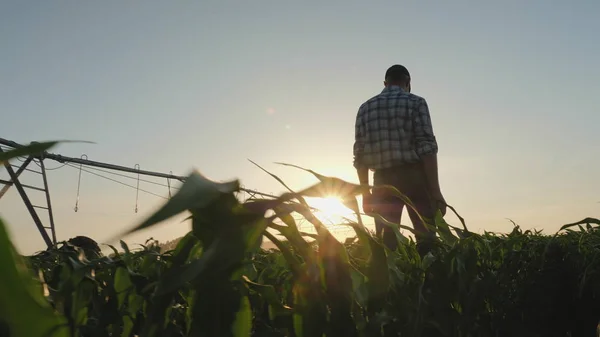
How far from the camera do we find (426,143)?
16.0 ft

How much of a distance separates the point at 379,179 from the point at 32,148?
4.89m

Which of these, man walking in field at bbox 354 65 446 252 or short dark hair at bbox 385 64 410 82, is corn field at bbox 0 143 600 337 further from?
short dark hair at bbox 385 64 410 82

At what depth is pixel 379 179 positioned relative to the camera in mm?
5121

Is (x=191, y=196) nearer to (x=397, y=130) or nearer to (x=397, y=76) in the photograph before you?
(x=397, y=130)

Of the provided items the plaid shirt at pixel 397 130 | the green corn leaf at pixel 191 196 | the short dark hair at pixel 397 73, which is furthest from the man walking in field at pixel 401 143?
the green corn leaf at pixel 191 196

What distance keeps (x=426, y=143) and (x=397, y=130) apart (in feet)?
0.96

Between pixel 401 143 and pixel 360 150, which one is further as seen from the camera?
pixel 360 150

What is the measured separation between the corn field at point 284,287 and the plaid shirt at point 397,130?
3627 millimetres

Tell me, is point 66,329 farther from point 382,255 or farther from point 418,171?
point 418,171

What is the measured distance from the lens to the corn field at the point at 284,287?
14.0 inches

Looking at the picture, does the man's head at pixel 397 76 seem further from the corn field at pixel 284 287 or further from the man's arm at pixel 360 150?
the corn field at pixel 284 287

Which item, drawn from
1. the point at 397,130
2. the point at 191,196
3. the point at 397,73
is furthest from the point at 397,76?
the point at 191,196

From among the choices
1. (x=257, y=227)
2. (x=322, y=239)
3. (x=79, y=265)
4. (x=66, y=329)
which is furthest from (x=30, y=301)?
(x=79, y=265)

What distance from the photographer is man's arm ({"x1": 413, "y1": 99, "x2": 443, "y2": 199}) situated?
477 centimetres
